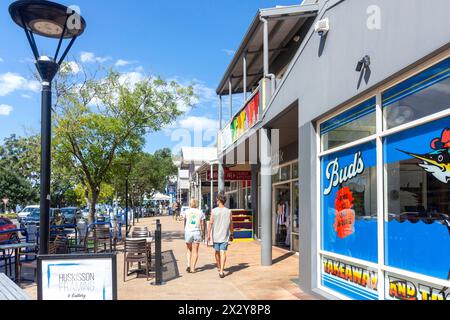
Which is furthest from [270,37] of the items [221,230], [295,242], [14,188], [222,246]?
[14,188]

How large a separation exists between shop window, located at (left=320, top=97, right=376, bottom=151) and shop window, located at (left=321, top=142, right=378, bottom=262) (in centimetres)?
18

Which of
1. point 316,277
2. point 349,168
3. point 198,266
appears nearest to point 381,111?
point 349,168

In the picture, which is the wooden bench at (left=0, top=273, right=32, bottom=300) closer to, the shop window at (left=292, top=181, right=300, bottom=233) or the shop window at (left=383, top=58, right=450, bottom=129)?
the shop window at (left=383, top=58, right=450, bottom=129)

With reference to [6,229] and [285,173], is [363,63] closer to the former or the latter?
[285,173]

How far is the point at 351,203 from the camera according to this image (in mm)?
6277

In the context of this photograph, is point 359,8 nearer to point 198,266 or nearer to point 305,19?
point 305,19

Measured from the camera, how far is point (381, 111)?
5512mm

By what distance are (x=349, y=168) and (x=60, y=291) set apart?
4.22m

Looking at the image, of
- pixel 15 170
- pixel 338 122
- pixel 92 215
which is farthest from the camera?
pixel 15 170

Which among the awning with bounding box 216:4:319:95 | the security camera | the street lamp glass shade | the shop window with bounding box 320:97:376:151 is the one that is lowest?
the shop window with bounding box 320:97:376:151

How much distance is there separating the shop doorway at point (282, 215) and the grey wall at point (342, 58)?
515 centimetres

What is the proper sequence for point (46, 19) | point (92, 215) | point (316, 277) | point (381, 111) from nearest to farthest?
point (381, 111) → point (46, 19) → point (316, 277) → point (92, 215)

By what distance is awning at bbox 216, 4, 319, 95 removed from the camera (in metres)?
10.6

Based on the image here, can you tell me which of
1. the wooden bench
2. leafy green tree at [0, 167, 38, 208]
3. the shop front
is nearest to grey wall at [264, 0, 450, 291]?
the shop front
